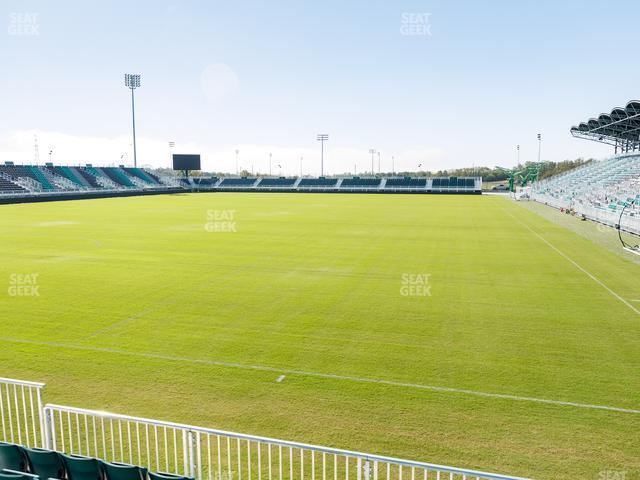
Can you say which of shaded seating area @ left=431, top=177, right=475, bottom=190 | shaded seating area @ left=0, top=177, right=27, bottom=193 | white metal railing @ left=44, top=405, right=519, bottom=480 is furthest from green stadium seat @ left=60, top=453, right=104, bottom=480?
shaded seating area @ left=431, top=177, right=475, bottom=190

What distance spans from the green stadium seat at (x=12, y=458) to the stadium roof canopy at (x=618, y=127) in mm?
56578

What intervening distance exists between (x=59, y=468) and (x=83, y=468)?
45 centimetres

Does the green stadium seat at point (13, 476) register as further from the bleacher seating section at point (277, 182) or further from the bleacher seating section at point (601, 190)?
the bleacher seating section at point (277, 182)

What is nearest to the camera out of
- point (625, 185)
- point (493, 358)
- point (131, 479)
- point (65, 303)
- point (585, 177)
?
point (131, 479)

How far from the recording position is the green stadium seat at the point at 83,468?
17.2 feet

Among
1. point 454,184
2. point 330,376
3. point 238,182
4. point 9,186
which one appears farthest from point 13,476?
point 238,182

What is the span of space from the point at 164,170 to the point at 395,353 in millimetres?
124516

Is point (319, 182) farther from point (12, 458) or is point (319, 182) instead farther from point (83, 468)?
point (83, 468)

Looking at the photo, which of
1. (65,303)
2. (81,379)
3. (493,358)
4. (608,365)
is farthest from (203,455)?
(65,303)

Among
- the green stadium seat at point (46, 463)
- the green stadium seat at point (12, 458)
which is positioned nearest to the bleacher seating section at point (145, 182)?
the green stadium seat at point (12, 458)

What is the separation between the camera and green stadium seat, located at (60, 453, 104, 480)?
525 cm

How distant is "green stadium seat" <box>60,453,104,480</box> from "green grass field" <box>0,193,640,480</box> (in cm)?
230

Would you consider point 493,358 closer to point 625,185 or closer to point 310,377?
point 310,377

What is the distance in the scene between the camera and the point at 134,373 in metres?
9.38
